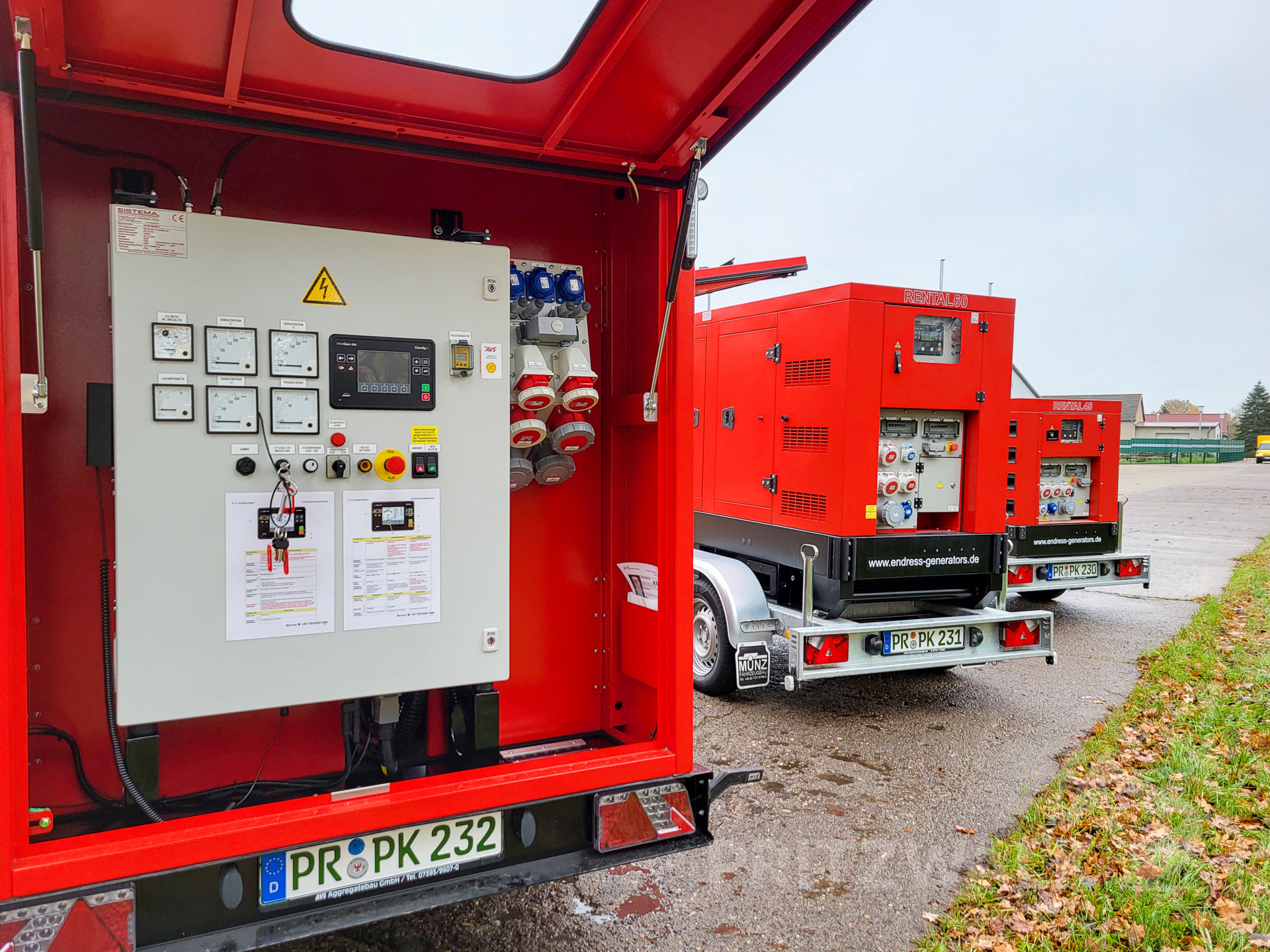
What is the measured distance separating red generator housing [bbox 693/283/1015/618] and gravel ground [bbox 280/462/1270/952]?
0.85m

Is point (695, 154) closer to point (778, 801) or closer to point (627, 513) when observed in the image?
point (627, 513)

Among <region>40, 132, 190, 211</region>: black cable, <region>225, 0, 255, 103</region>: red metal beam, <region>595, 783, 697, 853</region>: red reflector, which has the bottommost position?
<region>595, 783, 697, 853</region>: red reflector

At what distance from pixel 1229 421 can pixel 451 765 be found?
382 feet

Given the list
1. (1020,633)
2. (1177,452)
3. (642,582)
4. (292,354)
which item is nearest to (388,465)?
(292,354)

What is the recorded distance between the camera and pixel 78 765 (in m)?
2.44

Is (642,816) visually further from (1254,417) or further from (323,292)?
(1254,417)

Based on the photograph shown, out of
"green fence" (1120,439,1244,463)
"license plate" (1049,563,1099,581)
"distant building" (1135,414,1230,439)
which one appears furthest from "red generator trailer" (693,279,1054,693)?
"distant building" (1135,414,1230,439)

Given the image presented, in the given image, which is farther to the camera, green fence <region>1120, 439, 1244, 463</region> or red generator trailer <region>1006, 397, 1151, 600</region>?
green fence <region>1120, 439, 1244, 463</region>

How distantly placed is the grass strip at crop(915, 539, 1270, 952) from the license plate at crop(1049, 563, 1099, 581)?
2267 millimetres

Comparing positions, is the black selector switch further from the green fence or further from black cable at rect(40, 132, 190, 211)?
the green fence

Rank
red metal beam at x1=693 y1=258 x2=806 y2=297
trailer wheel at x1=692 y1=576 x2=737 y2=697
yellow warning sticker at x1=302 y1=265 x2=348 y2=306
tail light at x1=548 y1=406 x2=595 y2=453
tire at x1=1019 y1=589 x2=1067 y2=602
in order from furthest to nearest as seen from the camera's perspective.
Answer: tire at x1=1019 y1=589 x2=1067 y2=602, trailer wheel at x1=692 y1=576 x2=737 y2=697, red metal beam at x1=693 y1=258 x2=806 y2=297, tail light at x1=548 y1=406 x2=595 y2=453, yellow warning sticker at x1=302 y1=265 x2=348 y2=306

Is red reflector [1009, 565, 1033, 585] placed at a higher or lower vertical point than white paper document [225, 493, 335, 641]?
lower

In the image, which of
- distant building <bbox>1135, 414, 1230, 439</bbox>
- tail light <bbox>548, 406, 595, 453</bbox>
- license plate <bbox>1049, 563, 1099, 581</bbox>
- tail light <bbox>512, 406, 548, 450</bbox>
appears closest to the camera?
tail light <bbox>512, 406, 548, 450</bbox>

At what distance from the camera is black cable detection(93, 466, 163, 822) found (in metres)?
2.34
